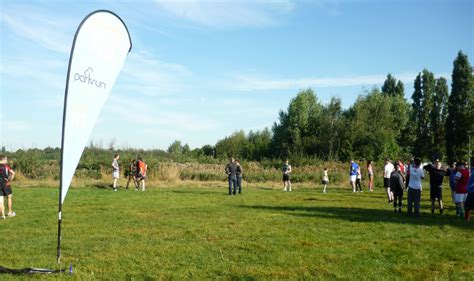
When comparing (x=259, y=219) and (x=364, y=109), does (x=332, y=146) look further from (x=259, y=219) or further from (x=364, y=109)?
(x=259, y=219)

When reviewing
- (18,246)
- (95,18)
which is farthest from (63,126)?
(18,246)

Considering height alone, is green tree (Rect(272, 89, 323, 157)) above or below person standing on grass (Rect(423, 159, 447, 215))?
above

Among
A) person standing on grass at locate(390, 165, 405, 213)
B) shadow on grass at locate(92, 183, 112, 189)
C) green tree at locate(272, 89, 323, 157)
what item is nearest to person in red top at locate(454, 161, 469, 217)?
person standing on grass at locate(390, 165, 405, 213)

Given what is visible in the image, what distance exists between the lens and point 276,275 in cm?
676

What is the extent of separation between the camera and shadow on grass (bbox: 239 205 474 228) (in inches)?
494

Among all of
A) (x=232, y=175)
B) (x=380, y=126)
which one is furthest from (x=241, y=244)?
(x=380, y=126)

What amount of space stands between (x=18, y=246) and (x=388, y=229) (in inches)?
331

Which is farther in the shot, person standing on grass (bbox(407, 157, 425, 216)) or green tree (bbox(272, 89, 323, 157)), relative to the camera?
green tree (bbox(272, 89, 323, 157))

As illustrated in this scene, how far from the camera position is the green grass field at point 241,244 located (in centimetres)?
699

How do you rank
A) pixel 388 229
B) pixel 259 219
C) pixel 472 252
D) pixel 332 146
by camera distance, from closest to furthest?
pixel 472 252
pixel 388 229
pixel 259 219
pixel 332 146

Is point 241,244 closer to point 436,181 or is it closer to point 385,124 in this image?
point 436,181

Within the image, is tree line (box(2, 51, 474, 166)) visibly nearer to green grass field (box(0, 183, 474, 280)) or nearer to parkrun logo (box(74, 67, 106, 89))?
green grass field (box(0, 183, 474, 280))

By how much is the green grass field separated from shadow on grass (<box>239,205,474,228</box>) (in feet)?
0.11

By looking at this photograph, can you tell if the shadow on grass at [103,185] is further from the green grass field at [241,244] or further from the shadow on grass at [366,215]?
the shadow on grass at [366,215]
